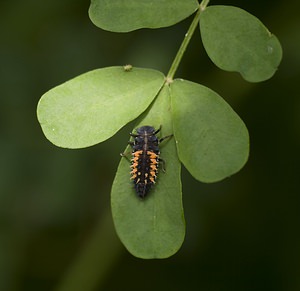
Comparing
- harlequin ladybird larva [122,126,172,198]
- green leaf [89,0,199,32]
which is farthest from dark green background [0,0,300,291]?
harlequin ladybird larva [122,126,172,198]

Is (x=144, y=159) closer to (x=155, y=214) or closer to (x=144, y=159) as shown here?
(x=144, y=159)

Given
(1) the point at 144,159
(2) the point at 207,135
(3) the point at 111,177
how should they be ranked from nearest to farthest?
(2) the point at 207,135 → (1) the point at 144,159 → (3) the point at 111,177

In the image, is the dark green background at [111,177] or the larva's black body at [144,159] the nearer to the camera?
the larva's black body at [144,159]

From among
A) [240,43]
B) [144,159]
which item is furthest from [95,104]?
[240,43]

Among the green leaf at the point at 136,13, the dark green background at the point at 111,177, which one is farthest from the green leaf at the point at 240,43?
the dark green background at the point at 111,177

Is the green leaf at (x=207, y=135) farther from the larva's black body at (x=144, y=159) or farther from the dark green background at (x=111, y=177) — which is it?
the dark green background at (x=111, y=177)

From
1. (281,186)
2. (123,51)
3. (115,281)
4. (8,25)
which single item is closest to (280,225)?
(281,186)

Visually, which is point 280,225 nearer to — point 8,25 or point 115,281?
point 115,281

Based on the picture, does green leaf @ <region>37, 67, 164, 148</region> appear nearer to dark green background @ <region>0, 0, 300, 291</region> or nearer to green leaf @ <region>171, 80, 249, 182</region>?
green leaf @ <region>171, 80, 249, 182</region>
